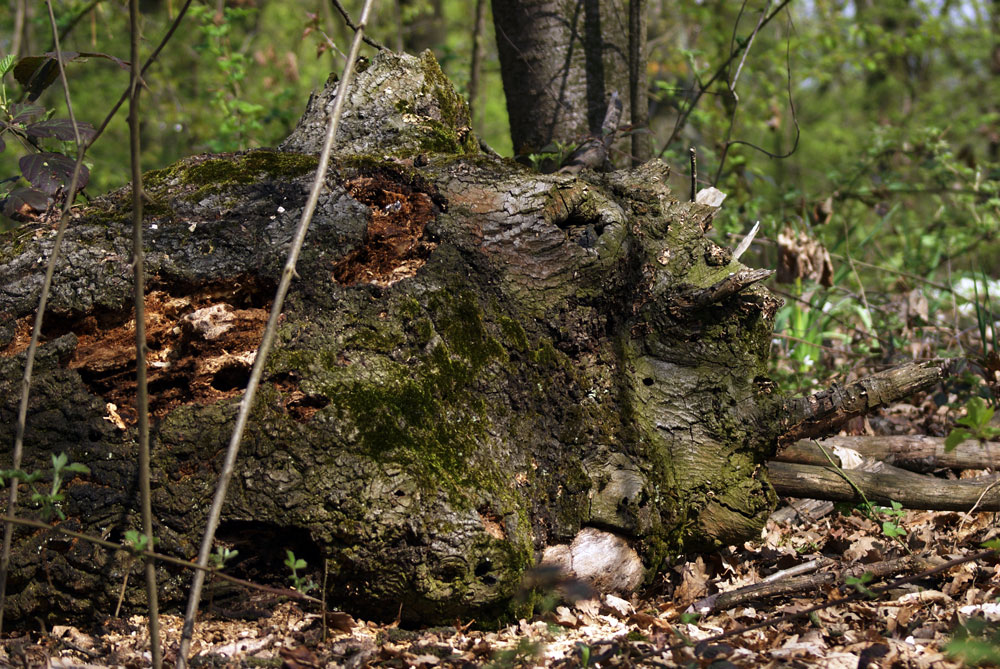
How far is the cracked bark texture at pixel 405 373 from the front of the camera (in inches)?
87.4

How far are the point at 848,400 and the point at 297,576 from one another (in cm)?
234

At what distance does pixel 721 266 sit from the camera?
10.1 feet

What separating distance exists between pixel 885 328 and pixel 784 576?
10.6 ft

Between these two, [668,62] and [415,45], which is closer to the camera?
[668,62]

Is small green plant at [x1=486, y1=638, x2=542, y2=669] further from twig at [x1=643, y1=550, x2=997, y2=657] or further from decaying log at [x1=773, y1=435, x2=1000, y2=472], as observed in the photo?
decaying log at [x1=773, y1=435, x2=1000, y2=472]

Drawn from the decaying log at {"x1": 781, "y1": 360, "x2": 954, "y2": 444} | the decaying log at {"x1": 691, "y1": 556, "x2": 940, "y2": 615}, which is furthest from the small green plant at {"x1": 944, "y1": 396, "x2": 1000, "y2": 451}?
the decaying log at {"x1": 781, "y1": 360, "x2": 954, "y2": 444}

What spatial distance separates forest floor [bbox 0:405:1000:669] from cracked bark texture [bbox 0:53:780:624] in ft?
0.35

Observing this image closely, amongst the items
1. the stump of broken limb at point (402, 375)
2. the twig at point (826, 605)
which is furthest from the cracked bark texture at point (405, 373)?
the twig at point (826, 605)

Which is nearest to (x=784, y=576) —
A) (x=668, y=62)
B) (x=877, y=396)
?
(x=877, y=396)

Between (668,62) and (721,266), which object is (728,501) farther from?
(668,62)

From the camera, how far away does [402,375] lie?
97.2 inches

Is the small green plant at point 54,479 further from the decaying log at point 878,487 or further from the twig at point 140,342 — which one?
the decaying log at point 878,487

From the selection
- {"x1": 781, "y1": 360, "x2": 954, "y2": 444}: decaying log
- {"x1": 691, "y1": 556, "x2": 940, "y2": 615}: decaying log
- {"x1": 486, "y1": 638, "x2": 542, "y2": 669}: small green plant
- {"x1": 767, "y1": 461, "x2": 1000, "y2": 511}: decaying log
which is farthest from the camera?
{"x1": 767, "y1": 461, "x2": 1000, "y2": 511}: decaying log

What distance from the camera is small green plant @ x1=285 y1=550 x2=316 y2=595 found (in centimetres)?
185
